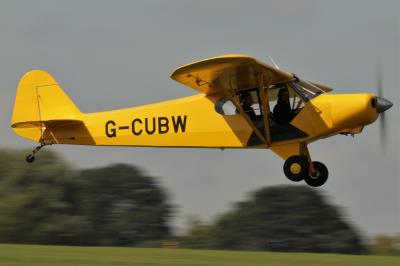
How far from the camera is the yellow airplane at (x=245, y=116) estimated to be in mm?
15406

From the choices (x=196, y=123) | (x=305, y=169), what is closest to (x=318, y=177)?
(x=305, y=169)

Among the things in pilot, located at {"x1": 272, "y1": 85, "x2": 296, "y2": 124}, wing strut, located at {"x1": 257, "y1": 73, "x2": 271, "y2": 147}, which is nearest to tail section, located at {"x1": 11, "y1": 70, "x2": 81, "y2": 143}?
wing strut, located at {"x1": 257, "y1": 73, "x2": 271, "y2": 147}

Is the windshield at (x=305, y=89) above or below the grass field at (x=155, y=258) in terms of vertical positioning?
above

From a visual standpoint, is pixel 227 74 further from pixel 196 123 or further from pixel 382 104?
pixel 382 104

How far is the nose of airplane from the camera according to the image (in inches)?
609

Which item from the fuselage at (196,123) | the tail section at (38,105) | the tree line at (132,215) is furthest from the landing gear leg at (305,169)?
the tree line at (132,215)

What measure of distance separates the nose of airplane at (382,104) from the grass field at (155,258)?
2.79 metres

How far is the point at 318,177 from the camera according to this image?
53.3 feet

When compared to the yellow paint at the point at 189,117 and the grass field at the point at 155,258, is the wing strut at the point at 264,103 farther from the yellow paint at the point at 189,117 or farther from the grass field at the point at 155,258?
the grass field at the point at 155,258

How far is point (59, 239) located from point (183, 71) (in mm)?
39446

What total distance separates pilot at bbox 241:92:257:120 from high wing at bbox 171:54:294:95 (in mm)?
167

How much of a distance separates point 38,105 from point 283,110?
6.05m

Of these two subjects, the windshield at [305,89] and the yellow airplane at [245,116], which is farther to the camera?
the windshield at [305,89]

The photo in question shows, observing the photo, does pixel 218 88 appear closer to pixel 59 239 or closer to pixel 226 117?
pixel 226 117
